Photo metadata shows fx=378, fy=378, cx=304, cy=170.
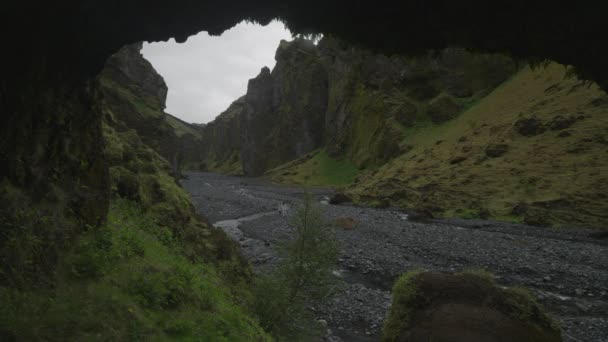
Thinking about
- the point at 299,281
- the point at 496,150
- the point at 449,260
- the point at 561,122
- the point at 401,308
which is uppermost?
the point at 561,122

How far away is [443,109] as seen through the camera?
237ft

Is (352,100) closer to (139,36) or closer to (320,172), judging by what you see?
(320,172)

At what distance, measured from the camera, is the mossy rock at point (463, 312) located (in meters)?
9.55

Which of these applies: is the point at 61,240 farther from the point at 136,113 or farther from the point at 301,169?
the point at 301,169

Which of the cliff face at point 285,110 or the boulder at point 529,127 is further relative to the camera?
the cliff face at point 285,110

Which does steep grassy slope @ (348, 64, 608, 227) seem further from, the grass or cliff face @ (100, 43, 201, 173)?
cliff face @ (100, 43, 201, 173)

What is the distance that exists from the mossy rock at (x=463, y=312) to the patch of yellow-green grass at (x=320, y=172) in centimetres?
6879

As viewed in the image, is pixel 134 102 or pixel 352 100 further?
pixel 352 100

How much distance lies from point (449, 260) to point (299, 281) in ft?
42.4

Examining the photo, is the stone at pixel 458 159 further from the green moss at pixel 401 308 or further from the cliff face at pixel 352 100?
the green moss at pixel 401 308

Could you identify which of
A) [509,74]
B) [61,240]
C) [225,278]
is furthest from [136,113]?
[509,74]

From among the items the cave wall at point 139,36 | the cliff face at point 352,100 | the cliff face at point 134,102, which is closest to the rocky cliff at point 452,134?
the cliff face at point 352,100

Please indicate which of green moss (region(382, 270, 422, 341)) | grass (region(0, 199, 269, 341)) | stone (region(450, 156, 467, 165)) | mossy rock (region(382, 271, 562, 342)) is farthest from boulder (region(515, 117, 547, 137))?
grass (region(0, 199, 269, 341))

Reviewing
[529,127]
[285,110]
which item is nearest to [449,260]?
[529,127]
